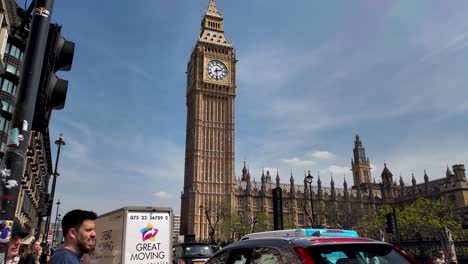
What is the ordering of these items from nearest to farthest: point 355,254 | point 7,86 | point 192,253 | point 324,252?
point 324,252
point 355,254
point 192,253
point 7,86

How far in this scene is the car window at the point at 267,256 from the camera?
13.2ft

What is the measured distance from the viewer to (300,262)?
11.8ft

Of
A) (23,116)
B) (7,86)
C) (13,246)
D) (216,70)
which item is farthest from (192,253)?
(216,70)

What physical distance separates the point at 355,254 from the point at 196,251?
12.3 m

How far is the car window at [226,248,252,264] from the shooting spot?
4.61m

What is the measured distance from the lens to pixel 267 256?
13.8ft

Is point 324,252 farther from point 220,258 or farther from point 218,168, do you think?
point 218,168

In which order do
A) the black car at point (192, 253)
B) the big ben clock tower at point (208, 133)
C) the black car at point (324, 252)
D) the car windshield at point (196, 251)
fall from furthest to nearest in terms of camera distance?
the big ben clock tower at point (208, 133), the car windshield at point (196, 251), the black car at point (192, 253), the black car at point (324, 252)

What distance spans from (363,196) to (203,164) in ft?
176

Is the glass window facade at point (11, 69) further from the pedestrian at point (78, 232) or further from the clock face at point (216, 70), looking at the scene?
the clock face at point (216, 70)

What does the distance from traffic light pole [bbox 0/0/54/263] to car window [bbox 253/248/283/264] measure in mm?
2726

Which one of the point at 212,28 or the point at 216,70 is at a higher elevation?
the point at 212,28

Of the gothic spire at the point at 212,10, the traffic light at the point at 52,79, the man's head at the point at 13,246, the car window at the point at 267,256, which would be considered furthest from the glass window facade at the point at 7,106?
the gothic spire at the point at 212,10

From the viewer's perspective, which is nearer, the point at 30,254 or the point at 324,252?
the point at 324,252
